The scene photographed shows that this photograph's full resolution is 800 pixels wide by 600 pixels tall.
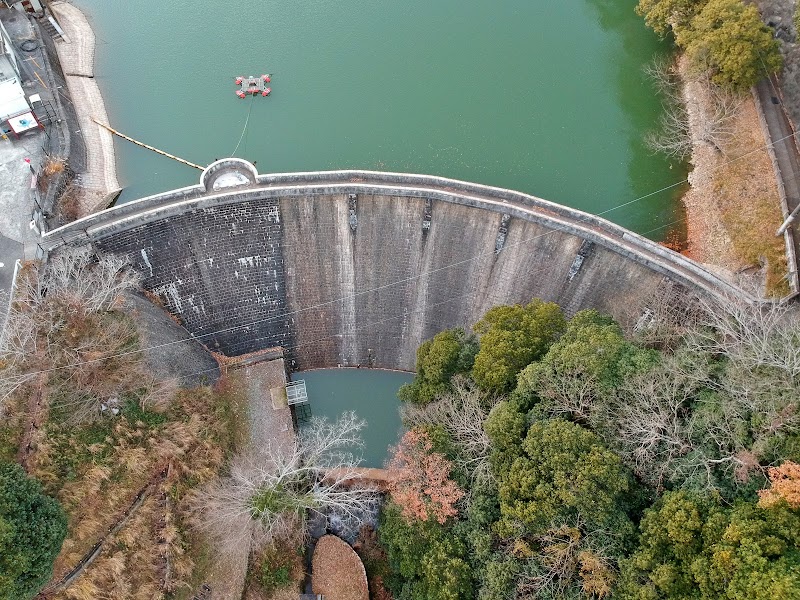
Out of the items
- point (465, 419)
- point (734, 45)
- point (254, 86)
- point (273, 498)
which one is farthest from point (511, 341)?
point (254, 86)

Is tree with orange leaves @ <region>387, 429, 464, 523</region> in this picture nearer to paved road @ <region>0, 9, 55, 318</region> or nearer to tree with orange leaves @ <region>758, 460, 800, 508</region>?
tree with orange leaves @ <region>758, 460, 800, 508</region>

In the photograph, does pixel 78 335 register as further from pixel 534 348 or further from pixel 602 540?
pixel 602 540

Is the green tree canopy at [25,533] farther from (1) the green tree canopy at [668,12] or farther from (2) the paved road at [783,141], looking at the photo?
(1) the green tree canopy at [668,12]

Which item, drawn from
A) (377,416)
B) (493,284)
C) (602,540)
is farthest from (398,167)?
(602,540)

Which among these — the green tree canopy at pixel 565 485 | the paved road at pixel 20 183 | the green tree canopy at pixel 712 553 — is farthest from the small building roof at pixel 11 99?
the green tree canopy at pixel 712 553

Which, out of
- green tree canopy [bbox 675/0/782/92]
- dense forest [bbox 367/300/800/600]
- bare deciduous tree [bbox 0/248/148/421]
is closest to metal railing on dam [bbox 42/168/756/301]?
bare deciduous tree [bbox 0/248/148/421]
